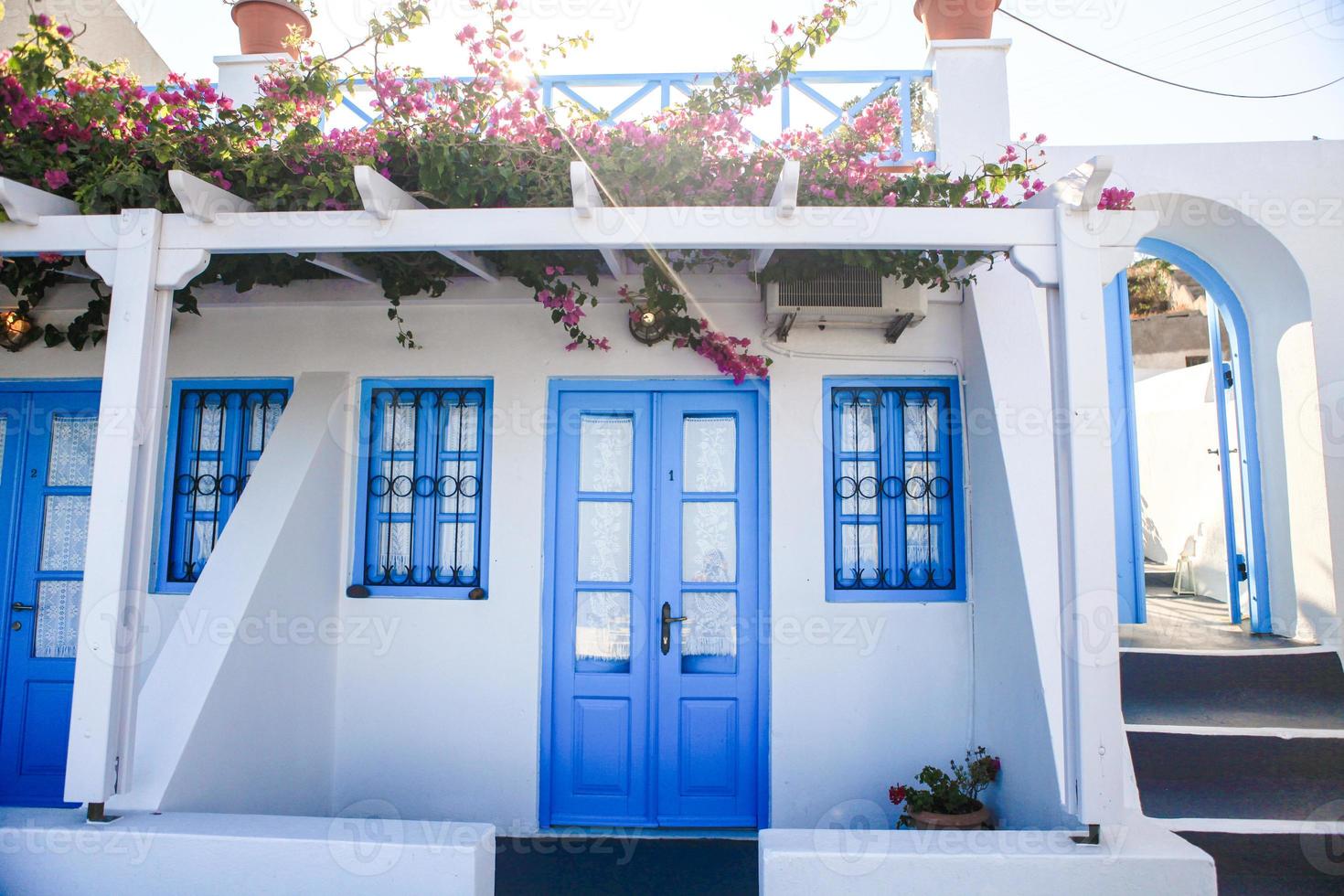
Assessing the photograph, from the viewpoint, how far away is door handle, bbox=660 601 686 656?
468 centimetres

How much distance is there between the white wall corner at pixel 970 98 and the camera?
4793mm

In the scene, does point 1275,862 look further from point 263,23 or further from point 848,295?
point 263,23

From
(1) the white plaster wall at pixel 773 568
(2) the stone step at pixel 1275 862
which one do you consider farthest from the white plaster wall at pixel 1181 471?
(2) the stone step at pixel 1275 862

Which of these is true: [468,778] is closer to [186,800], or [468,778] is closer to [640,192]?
[186,800]

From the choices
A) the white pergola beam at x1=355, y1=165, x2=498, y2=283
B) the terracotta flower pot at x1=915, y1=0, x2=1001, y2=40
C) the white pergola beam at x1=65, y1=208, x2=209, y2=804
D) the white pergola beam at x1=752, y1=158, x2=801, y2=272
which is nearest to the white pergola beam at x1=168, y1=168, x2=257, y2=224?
the white pergola beam at x1=65, y1=208, x2=209, y2=804

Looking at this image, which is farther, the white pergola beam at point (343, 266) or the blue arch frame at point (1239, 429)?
the blue arch frame at point (1239, 429)

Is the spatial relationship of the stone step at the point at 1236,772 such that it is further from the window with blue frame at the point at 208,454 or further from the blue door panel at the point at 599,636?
the window with blue frame at the point at 208,454

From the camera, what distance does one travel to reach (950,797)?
415 cm

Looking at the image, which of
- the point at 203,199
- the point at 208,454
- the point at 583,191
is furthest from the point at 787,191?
the point at 208,454

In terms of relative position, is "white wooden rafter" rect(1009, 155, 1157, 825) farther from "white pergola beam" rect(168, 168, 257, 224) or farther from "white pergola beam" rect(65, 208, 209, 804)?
"white pergola beam" rect(65, 208, 209, 804)

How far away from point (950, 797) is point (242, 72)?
546cm

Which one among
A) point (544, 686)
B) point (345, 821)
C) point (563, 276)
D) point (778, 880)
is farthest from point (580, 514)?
point (778, 880)

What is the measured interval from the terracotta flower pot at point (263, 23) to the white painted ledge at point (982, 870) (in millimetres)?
5077

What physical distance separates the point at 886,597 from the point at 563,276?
2.40m
